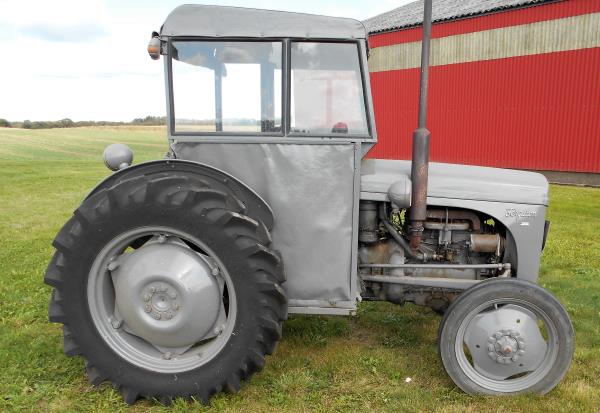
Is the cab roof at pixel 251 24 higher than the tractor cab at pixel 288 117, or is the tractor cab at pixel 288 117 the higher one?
the cab roof at pixel 251 24

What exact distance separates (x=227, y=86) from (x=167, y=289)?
53.8 inches

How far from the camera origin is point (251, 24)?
120 inches

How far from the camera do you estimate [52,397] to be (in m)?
3.21

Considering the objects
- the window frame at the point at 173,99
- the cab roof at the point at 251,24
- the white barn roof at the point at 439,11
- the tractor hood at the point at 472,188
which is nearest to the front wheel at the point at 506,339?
the tractor hood at the point at 472,188

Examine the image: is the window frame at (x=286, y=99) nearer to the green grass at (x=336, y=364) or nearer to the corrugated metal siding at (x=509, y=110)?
the green grass at (x=336, y=364)

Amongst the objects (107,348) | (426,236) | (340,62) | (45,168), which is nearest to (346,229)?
(426,236)

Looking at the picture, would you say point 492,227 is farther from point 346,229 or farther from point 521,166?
point 521,166

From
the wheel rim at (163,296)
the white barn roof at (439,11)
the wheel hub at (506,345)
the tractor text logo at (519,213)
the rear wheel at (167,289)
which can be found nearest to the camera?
the rear wheel at (167,289)

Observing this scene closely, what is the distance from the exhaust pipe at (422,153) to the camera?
9.78 ft

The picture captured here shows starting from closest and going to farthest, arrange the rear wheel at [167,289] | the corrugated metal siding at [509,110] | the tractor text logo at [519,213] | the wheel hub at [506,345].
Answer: the rear wheel at [167,289] < the wheel hub at [506,345] < the tractor text logo at [519,213] < the corrugated metal siding at [509,110]

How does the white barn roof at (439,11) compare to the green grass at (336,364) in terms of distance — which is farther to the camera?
the white barn roof at (439,11)

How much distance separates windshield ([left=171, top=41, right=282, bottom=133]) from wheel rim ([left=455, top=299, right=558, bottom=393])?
180 centimetres

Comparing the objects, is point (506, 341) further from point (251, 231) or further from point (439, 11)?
point (439, 11)

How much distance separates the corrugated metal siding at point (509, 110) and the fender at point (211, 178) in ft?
43.4
